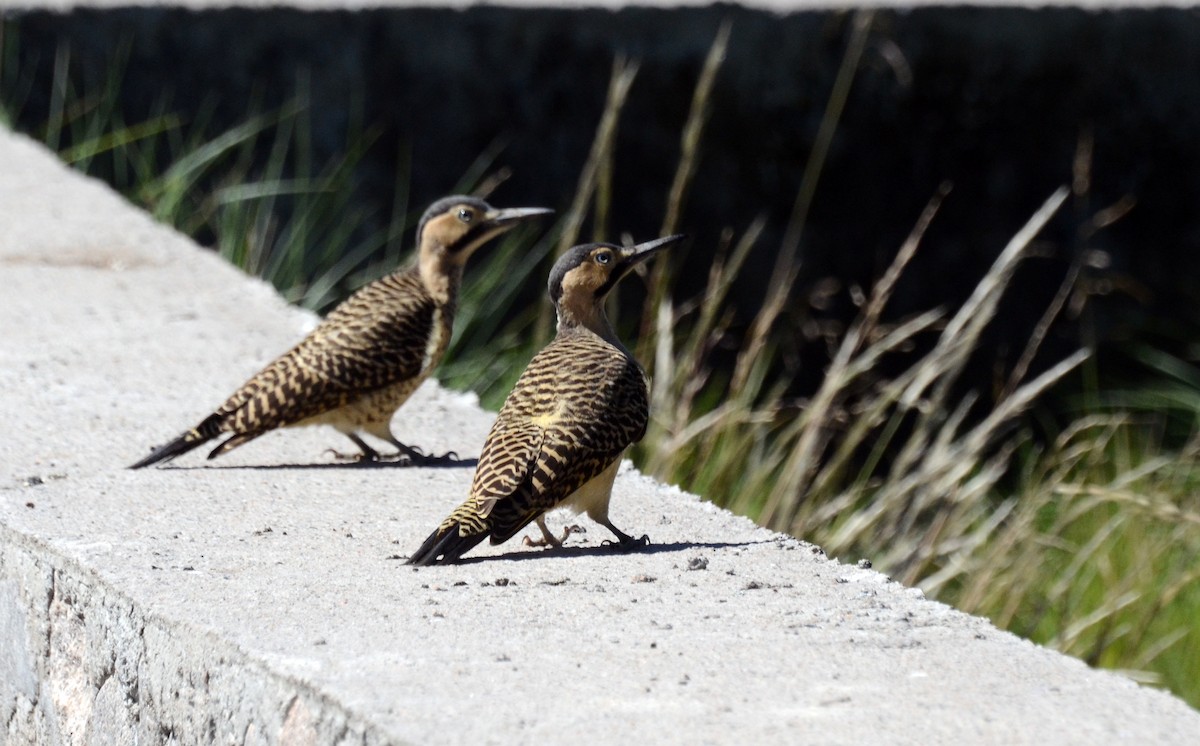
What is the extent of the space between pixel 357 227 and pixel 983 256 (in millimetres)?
2593

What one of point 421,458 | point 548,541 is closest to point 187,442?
point 421,458

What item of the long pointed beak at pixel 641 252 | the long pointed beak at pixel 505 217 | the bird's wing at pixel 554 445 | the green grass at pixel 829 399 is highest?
the long pointed beak at pixel 641 252

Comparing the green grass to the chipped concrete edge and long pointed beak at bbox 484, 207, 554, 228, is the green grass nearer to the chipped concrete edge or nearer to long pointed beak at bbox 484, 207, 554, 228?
long pointed beak at bbox 484, 207, 554, 228

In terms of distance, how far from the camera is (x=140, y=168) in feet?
23.4

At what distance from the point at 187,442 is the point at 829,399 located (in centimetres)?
186

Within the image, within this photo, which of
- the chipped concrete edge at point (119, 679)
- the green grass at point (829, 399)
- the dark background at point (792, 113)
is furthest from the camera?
the dark background at point (792, 113)

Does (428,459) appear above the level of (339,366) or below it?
below

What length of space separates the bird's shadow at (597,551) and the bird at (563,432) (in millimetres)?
28

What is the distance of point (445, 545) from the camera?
341cm

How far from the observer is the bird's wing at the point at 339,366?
433 centimetres

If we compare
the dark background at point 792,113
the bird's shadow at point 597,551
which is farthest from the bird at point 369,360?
the dark background at point 792,113

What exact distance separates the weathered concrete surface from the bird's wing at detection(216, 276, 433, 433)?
139mm

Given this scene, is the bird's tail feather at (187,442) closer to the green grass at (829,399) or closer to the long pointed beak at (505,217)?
the long pointed beak at (505,217)

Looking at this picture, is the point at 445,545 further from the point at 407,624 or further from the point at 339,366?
the point at 339,366
